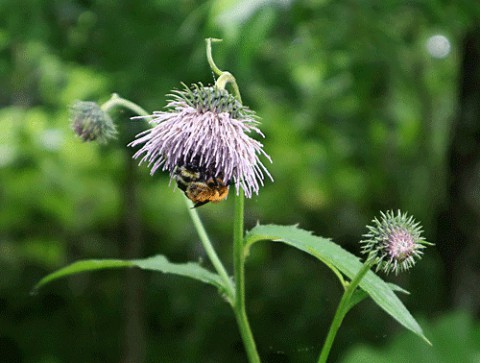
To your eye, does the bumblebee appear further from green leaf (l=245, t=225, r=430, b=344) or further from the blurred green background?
the blurred green background

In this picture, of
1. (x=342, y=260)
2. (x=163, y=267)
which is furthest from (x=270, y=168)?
(x=342, y=260)

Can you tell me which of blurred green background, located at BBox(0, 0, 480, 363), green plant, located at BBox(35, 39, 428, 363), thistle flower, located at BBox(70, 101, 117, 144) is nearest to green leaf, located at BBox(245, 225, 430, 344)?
green plant, located at BBox(35, 39, 428, 363)

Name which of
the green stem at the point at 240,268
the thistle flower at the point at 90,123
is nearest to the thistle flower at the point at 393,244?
the green stem at the point at 240,268

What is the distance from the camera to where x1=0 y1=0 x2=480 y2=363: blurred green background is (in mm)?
3467

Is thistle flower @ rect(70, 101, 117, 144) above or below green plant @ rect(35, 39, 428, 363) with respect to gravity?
above

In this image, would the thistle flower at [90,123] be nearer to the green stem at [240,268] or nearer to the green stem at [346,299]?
the green stem at [240,268]

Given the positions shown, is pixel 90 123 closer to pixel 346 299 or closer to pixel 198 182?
pixel 198 182

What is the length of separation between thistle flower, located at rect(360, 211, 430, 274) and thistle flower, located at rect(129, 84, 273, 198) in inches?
10.8

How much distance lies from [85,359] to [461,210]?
3908 mm

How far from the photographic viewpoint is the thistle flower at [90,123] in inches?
67.7

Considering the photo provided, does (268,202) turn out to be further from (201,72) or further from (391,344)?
(201,72)

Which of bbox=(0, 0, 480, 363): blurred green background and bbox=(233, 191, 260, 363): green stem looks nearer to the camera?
bbox=(233, 191, 260, 363): green stem

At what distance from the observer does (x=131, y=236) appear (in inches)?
198

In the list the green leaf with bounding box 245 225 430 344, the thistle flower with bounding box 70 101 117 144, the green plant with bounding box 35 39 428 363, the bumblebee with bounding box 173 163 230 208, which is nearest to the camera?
the green leaf with bounding box 245 225 430 344
